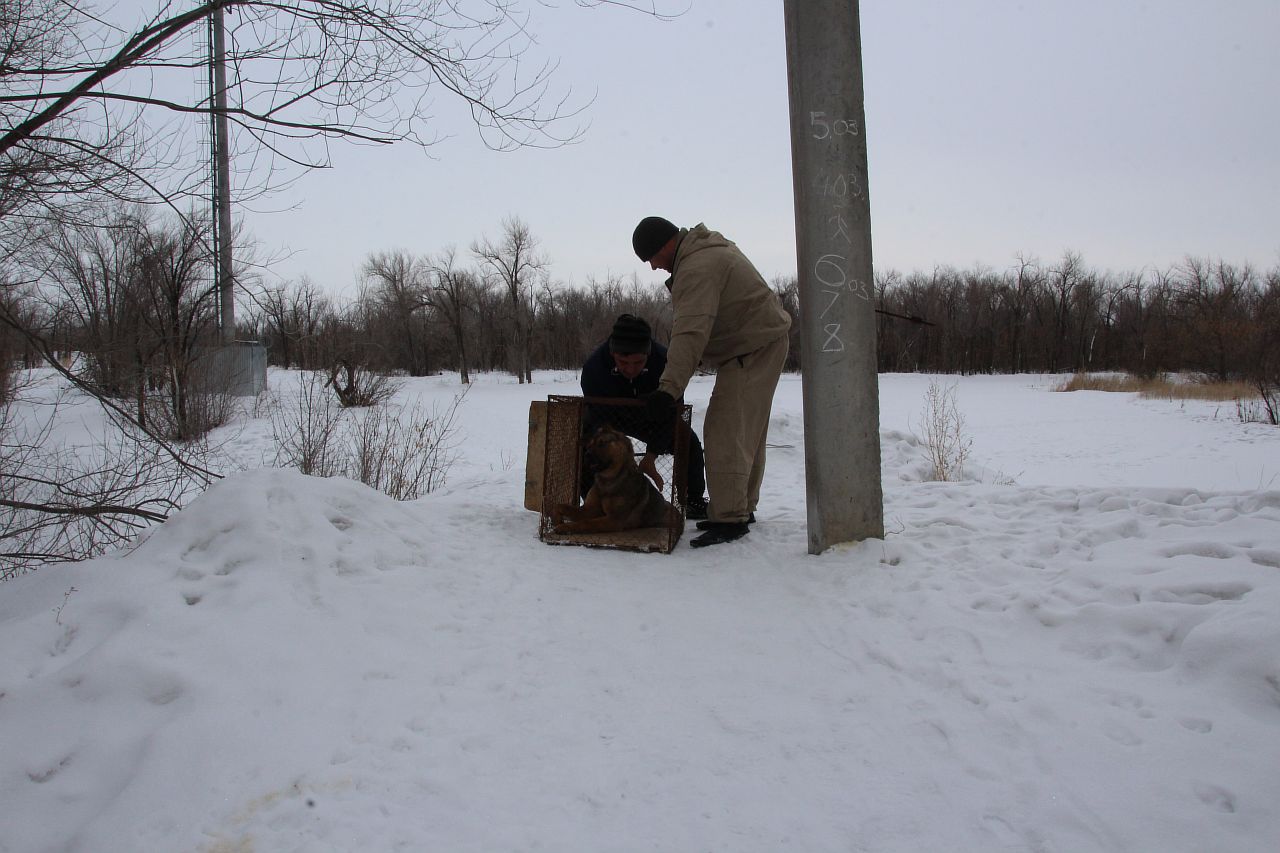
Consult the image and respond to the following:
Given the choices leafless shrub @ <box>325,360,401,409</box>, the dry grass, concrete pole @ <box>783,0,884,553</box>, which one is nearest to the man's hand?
concrete pole @ <box>783,0,884,553</box>

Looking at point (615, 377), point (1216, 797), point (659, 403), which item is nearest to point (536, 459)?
point (615, 377)

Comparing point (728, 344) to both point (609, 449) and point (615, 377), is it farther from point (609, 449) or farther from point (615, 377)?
point (609, 449)

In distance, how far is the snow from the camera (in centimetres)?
180

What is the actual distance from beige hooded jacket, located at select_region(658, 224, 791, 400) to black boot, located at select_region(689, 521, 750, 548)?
0.89 m

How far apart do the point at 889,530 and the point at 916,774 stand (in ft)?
7.81

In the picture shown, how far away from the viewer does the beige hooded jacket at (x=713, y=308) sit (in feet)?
13.0

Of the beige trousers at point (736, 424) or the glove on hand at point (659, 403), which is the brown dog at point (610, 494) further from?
the glove on hand at point (659, 403)

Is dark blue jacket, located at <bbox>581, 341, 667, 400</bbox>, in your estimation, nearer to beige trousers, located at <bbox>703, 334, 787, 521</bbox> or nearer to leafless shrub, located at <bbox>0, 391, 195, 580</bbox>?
beige trousers, located at <bbox>703, 334, 787, 521</bbox>

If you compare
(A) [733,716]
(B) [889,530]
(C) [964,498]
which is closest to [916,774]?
(A) [733,716]

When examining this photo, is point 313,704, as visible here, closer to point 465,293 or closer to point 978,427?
point 978,427

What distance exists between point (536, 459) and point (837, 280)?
7.42ft

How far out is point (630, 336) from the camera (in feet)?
14.5

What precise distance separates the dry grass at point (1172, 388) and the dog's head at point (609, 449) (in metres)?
20.2

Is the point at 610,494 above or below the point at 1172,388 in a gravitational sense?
below
